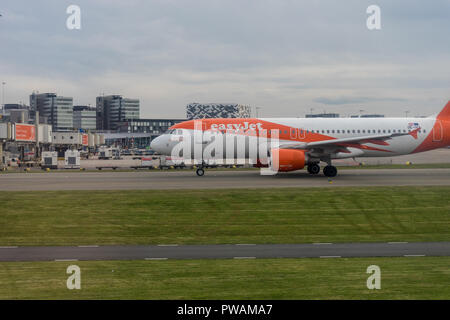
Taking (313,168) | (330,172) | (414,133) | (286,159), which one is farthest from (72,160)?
(414,133)

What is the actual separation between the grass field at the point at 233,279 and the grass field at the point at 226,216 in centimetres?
355

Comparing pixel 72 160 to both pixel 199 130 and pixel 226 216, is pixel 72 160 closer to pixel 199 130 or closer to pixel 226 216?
pixel 199 130

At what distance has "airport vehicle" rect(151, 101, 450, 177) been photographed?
37.4m

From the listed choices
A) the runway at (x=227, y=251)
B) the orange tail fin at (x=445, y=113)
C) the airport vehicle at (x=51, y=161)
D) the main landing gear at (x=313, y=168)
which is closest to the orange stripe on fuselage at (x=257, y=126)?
the main landing gear at (x=313, y=168)

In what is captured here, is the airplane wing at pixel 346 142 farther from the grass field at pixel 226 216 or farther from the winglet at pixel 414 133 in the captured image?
the grass field at pixel 226 216

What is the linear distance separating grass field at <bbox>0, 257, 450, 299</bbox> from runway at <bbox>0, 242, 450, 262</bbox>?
0.72 m

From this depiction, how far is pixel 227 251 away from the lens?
16.4 meters

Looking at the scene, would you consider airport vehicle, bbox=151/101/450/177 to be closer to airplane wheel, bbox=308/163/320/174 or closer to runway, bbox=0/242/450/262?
airplane wheel, bbox=308/163/320/174

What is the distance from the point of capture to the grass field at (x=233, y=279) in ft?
38.0

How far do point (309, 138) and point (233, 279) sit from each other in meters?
27.2

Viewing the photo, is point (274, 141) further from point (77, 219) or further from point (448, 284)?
point (448, 284)

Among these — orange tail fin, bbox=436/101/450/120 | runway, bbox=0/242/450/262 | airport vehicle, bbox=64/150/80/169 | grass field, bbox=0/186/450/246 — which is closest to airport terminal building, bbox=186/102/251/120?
airport vehicle, bbox=64/150/80/169
